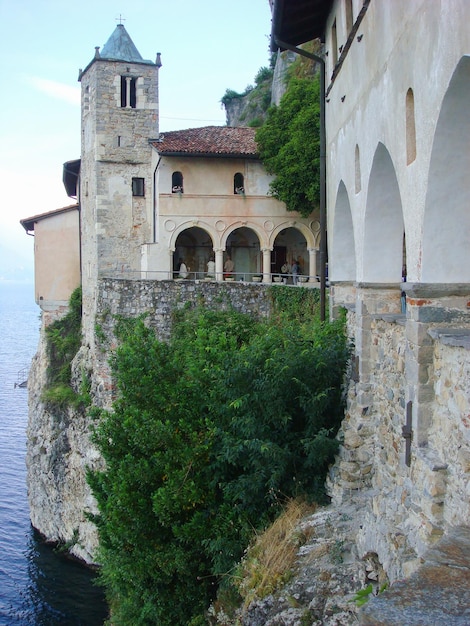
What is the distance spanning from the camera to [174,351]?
14391 mm

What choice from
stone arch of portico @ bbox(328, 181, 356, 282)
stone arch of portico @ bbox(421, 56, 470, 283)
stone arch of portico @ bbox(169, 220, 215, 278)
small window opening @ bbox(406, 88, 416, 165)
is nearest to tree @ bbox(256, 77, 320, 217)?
stone arch of portico @ bbox(169, 220, 215, 278)

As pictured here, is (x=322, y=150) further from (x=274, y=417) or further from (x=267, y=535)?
(x=267, y=535)

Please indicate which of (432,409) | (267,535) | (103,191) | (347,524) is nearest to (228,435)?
(267,535)

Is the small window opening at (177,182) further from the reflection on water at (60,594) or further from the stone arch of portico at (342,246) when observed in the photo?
the reflection on water at (60,594)

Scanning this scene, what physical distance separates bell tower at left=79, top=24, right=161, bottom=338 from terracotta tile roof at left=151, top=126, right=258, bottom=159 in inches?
38.0

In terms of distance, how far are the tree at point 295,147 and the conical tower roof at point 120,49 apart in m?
5.98

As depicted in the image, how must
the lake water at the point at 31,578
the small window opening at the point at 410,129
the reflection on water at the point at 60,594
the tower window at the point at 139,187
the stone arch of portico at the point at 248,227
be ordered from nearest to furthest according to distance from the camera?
1. the small window opening at the point at 410,129
2. the reflection on water at the point at 60,594
3. the lake water at the point at 31,578
4. the tower window at the point at 139,187
5. the stone arch of portico at the point at 248,227

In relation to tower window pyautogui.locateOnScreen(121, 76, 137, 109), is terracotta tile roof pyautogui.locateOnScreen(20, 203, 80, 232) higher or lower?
lower

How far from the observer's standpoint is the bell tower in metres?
26.0

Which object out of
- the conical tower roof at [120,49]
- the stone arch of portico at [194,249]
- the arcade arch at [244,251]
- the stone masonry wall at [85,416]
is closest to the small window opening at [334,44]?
the stone masonry wall at [85,416]

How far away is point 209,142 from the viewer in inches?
1063

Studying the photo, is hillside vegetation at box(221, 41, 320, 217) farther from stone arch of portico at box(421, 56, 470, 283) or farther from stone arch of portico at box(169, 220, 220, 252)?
stone arch of portico at box(421, 56, 470, 283)

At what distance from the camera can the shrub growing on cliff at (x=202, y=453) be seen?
33.3 ft

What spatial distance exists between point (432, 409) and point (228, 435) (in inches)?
197
